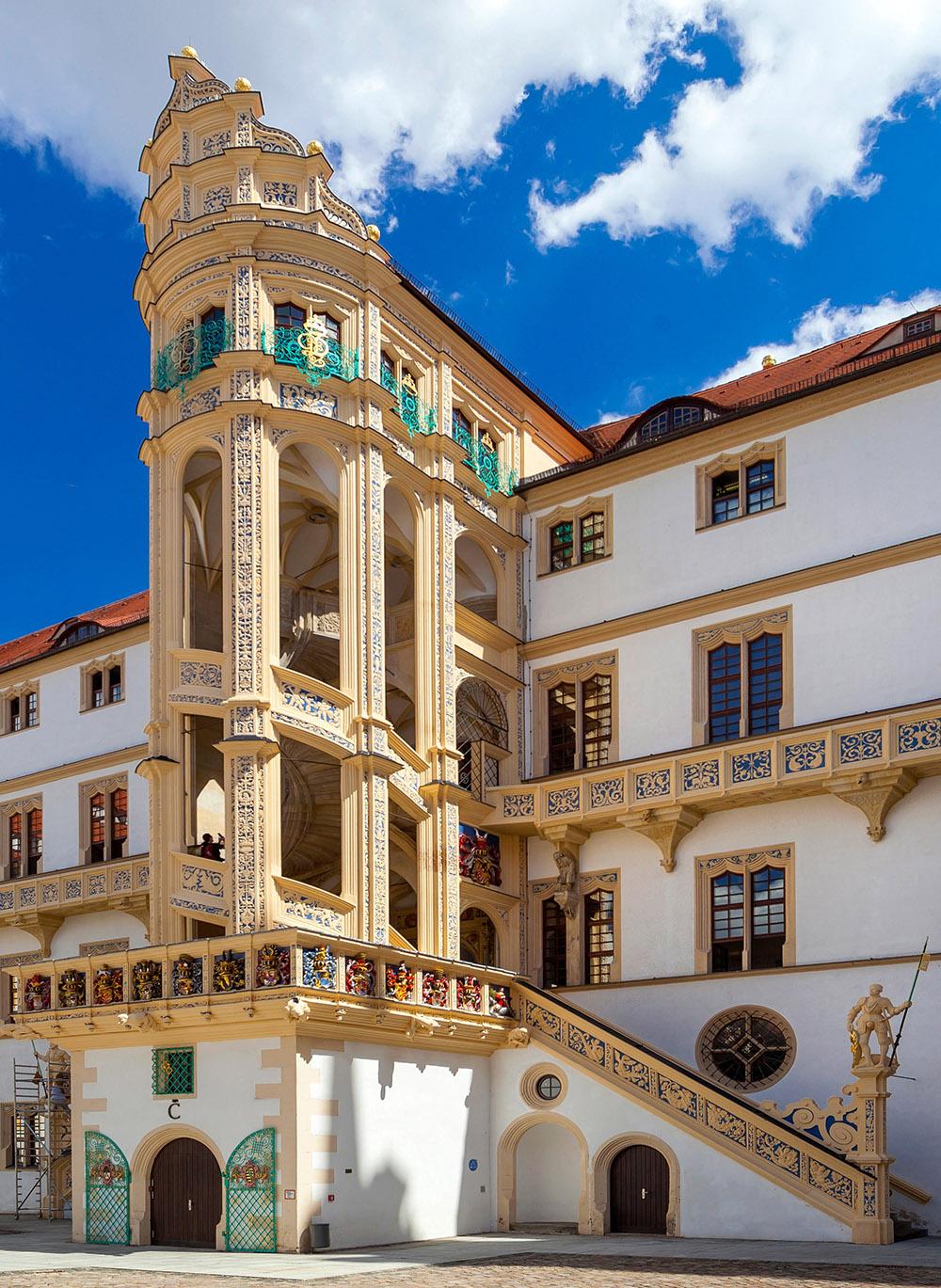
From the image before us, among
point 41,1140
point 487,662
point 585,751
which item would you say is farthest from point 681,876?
point 41,1140

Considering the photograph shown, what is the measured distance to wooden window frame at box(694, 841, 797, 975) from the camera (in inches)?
1195

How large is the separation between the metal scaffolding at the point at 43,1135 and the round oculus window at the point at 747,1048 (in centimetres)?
1542

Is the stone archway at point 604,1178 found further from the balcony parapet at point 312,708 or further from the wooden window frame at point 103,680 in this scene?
the wooden window frame at point 103,680

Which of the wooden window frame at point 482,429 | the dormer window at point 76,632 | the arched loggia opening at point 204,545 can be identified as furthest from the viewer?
the dormer window at point 76,632

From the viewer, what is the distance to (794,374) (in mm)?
39062

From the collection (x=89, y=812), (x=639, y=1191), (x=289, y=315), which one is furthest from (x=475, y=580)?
(x=639, y=1191)

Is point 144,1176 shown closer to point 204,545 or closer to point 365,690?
point 365,690

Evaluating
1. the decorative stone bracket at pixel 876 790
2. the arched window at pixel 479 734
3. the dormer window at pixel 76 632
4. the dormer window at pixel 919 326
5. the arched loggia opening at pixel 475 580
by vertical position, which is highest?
the dormer window at pixel 919 326

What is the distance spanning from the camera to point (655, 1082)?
27.2 m

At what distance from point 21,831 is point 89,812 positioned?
315 centimetres

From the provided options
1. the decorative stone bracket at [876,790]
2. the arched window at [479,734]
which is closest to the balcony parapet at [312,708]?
the arched window at [479,734]

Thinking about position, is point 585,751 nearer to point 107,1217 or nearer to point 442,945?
point 442,945

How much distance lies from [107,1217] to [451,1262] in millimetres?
7456

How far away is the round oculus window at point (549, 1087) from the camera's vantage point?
2888cm
